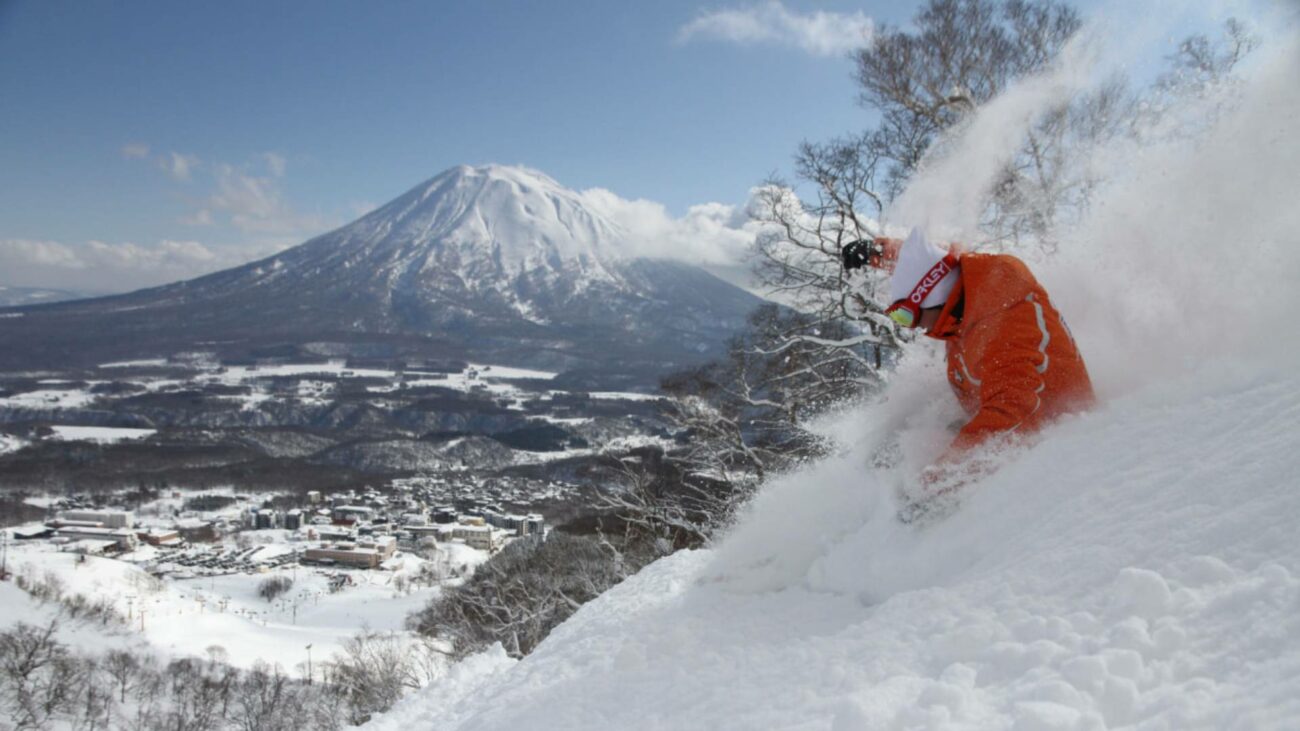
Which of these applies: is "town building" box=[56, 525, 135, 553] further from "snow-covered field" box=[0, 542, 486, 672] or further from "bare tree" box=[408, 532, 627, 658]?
"bare tree" box=[408, 532, 627, 658]

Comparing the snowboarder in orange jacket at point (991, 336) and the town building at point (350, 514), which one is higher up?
the snowboarder in orange jacket at point (991, 336)

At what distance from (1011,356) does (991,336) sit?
0.11m

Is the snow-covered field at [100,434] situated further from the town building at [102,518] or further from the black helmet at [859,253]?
the black helmet at [859,253]

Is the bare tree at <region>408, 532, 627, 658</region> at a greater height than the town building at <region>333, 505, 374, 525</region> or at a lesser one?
greater

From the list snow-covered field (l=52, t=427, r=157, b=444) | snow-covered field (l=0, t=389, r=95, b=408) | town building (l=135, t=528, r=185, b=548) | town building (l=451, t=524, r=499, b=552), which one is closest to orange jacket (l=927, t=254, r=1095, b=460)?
town building (l=451, t=524, r=499, b=552)

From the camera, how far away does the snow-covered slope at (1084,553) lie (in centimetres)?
134

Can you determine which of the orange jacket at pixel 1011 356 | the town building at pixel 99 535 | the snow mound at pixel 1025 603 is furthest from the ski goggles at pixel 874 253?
the town building at pixel 99 535

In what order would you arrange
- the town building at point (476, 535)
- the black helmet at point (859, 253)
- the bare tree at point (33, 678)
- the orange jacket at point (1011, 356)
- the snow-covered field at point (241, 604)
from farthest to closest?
1. the town building at point (476, 535)
2. the snow-covered field at point (241, 604)
3. the bare tree at point (33, 678)
4. the black helmet at point (859, 253)
5. the orange jacket at point (1011, 356)

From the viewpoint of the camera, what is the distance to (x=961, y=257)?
2.88 m

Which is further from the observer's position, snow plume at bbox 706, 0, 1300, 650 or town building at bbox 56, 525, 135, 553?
town building at bbox 56, 525, 135, 553

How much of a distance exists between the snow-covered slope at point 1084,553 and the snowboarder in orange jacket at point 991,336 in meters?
0.14

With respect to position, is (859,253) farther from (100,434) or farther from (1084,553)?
(100,434)

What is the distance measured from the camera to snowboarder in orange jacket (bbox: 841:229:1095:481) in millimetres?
2486

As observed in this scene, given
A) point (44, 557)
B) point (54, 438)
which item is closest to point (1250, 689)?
point (44, 557)
